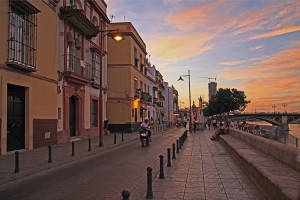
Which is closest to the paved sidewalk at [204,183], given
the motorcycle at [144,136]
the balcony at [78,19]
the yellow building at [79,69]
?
the motorcycle at [144,136]

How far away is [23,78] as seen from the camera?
1722 cm

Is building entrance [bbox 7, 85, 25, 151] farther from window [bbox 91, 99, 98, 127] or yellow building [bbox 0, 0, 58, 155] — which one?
window [bbox 91, 99, 98, 127]

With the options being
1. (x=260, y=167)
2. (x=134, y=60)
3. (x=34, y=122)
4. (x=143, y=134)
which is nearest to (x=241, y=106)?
(x=134, y=60)

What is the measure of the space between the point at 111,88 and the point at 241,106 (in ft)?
131

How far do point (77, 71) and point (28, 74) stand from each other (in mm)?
7438

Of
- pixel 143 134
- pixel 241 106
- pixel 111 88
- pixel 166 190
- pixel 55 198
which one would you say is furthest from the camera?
pixel 241 106

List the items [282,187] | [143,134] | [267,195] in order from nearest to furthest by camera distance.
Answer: [282,187], [267,195], [143,134]

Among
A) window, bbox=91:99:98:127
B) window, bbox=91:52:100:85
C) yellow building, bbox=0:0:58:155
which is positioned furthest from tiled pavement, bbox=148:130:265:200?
window, bbox=91:99:98:127

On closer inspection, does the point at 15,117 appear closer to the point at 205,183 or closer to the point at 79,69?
the point at 79,69

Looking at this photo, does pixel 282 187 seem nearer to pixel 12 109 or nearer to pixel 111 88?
pixel 12 109

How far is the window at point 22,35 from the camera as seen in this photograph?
1617 centimetres

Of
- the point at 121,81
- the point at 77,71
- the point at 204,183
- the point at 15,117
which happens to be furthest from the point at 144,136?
the point at 121,81

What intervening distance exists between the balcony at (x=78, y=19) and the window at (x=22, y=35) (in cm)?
409

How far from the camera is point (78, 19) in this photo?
23.7m
